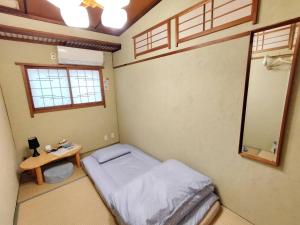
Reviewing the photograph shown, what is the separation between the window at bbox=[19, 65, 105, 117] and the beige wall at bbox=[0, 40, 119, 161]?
10 centimetres

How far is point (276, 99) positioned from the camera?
123cm

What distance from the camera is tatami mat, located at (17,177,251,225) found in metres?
1.62

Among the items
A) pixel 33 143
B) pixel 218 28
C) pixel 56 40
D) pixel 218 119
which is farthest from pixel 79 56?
pixel 218 119

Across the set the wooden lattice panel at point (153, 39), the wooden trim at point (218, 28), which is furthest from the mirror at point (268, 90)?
the wooden lattice panel at point (153, 39)

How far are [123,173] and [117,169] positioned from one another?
5.9 inches

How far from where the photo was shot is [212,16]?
1.50m

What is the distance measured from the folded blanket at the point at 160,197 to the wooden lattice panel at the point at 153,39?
5.48 ft

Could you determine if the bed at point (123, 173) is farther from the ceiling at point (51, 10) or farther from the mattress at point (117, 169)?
the ceiling at point (51, 10)

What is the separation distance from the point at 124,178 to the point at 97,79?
2.17 meters

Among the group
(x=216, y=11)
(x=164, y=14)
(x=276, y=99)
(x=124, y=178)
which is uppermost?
(x=164, y=14)

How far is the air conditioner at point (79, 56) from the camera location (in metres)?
2.52

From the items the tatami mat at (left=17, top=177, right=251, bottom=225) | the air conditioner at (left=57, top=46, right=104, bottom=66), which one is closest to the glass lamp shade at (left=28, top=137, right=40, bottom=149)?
the tatami mat at (left=17, top=177, right=251, bottom=225)

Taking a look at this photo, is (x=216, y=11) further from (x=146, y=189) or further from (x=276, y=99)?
(x=146, y=189)

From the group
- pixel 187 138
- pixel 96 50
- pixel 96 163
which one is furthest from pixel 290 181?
pixel 96 50
